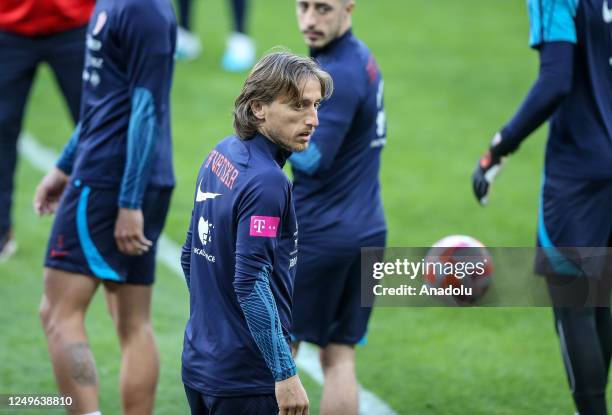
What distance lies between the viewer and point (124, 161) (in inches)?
179

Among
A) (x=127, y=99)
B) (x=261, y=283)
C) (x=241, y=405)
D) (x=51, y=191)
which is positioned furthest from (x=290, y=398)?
(x=51, y=191)

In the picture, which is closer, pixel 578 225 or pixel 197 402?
pixel 197 402

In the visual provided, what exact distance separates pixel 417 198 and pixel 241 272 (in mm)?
5199

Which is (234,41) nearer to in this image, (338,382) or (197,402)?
(338,382)

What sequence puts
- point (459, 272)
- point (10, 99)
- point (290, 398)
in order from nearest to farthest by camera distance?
point (290, 398), point (459, 272), point (10, 99)

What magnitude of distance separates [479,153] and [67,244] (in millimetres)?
5418

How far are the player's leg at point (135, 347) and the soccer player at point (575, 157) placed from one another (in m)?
1.74

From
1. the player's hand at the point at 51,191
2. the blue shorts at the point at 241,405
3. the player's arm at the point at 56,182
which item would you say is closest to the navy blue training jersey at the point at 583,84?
the blue shorts at the point at 241,405

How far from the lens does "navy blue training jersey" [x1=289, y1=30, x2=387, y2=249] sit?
447 cm

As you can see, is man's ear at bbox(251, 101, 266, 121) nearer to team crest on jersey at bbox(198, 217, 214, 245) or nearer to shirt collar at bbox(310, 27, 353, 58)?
team crest on jersey at bbox(198, 217, 214, 245)

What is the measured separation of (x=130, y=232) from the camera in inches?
177

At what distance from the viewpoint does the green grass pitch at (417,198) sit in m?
5.57

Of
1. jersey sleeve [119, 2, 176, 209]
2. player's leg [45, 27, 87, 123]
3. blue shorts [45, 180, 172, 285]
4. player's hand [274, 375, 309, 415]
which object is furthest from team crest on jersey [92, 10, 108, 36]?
player's leg [45, 27, 87, 123]

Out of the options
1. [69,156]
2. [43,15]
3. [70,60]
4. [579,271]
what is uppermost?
[43,15]
